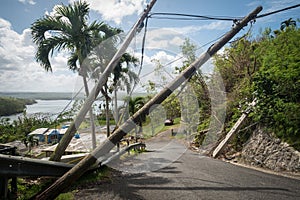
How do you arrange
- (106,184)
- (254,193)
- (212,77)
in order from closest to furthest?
(254,193)
(106,184)
(212,77)

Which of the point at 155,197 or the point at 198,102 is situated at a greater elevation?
the point at 198,102

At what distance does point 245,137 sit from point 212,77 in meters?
5.55

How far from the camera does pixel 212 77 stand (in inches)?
498

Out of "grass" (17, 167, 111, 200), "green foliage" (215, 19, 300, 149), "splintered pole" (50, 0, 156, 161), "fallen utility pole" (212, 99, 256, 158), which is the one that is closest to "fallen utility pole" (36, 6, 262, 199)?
"grass" (17, 167, 111, 200)

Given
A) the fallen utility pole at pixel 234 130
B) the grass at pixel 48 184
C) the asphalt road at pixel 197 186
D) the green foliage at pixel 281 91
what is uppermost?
the green foliage at pixel 281 91

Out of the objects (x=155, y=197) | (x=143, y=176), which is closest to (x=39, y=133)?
(x=143, y=176)

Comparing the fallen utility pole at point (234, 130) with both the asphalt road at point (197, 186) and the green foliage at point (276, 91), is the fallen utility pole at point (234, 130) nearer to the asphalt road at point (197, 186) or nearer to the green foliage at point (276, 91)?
the green foliage at point (276, 91)

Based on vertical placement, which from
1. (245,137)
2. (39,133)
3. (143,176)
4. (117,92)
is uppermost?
(117,92)

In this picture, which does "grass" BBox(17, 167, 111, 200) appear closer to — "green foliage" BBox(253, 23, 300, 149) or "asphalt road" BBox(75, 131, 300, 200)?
"asphalt road" BBox(75, 131, 300, 200)

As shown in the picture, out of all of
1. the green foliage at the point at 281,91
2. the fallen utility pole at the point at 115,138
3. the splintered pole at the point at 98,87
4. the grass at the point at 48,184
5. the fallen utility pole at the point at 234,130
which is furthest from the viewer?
the fallen utility pole at the point at 234,130

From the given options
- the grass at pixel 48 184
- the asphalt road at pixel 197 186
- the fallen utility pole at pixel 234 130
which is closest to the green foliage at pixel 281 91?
the fallen utility pole at pixel 234 130

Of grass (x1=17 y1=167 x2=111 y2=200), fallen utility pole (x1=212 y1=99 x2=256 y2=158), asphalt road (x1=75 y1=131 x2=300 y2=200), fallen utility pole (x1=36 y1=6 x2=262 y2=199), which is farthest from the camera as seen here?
fallen utility pole (x1=212 y1=99 x2=256 y2=158)

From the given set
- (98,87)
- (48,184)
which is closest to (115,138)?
(98,87)

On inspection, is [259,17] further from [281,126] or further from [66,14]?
[66,14]
